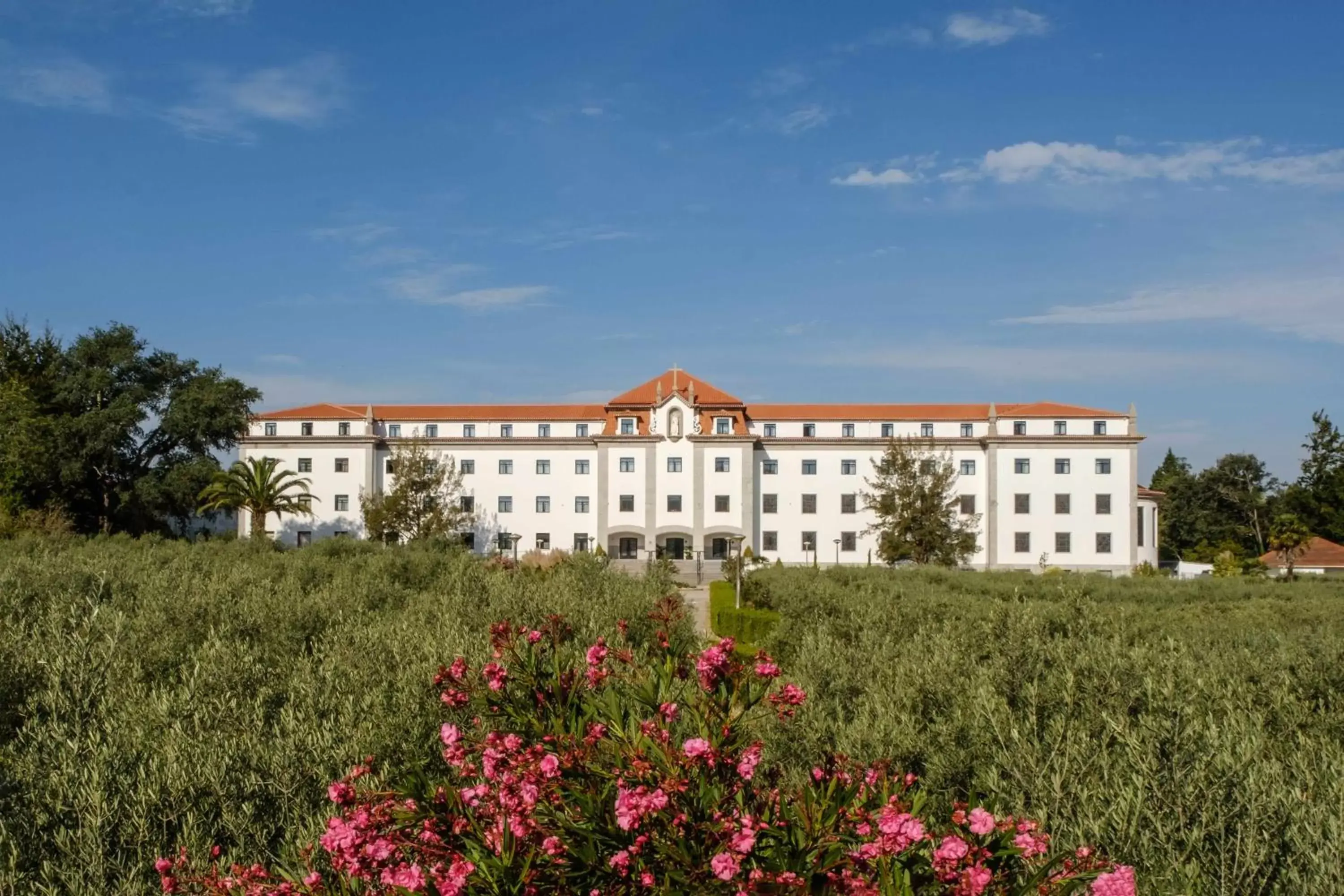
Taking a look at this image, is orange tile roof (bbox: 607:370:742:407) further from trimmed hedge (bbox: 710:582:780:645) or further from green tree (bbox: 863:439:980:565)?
trimmed hedge (bbox: 710:582:780:645)

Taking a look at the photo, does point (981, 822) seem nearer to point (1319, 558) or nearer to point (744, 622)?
point (744, 622)

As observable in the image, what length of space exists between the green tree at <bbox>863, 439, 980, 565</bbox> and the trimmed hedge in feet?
103

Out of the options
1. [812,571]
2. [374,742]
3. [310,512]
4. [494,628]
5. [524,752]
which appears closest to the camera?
[524,752]

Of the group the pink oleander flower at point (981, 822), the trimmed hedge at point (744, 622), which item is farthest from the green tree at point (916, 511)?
the pink oleander flower at point (981, 822)

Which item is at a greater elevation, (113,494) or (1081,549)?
(113,494)

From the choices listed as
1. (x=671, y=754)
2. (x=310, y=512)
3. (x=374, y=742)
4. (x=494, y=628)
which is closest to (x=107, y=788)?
(x=374, y=742)

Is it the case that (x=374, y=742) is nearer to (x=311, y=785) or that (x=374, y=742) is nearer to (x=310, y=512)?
(x=311, y=785)

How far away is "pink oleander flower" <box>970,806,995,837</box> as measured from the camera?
2.54 m

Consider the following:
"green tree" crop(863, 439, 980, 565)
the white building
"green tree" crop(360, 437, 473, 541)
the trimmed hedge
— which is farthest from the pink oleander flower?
the white building

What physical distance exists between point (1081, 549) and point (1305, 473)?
41038mm

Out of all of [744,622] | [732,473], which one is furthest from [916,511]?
[744,622]

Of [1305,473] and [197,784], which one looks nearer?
[197,784]

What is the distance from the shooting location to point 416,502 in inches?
2221

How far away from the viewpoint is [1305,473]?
8412cm
